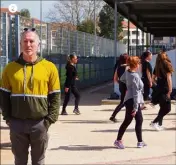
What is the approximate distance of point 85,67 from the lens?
2500 centimetres

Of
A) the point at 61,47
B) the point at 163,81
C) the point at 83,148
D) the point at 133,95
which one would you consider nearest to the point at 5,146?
the point at 83,148

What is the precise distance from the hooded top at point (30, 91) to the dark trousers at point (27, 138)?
3.0 inches

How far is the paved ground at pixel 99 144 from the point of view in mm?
8359

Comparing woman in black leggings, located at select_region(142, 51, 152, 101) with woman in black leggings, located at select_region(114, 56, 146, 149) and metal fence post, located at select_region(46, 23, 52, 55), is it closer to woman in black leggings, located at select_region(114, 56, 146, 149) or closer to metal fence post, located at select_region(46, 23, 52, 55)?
woman in black leggings, located at select_region(114, 56, 146, 149)

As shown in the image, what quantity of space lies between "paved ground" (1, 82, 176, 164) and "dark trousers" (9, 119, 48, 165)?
2685 millimetres

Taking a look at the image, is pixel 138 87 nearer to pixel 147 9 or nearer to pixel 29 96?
pixel 29 96

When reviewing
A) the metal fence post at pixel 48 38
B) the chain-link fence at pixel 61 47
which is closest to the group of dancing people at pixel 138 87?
the chain-link fence at pixel 61 47

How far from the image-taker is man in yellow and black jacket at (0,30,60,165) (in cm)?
528

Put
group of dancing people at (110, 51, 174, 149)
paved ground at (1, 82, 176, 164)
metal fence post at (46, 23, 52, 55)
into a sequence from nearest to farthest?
paved ground at (1, 82, 176, 164)
group of dancing people at (110, 51, 174, 149)
metal fence post at (46, 23, 52, 55)

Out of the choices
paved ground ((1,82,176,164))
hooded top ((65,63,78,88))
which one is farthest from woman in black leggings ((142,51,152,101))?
hooded top ((65,63,78,88))

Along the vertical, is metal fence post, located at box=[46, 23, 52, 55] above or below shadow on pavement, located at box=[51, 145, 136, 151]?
above

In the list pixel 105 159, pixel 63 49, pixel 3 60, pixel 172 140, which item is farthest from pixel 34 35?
pixel 63 49

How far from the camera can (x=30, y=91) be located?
17.3ft

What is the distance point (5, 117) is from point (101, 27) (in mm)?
61358
